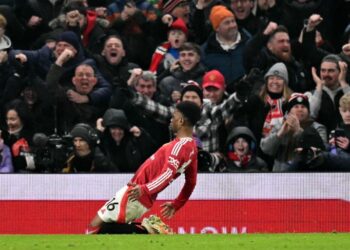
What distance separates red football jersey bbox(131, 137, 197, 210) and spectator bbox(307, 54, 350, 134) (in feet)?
13.2

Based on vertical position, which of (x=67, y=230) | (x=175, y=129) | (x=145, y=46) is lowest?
(x=67, y=230)

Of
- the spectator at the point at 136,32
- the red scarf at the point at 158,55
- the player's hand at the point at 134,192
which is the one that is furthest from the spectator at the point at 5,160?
the player's hand at the point at 134,192

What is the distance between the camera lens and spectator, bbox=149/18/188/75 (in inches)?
651

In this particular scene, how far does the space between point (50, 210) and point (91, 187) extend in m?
0.68

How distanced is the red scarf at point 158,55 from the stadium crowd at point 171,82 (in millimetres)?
26

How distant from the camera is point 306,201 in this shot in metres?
15.2

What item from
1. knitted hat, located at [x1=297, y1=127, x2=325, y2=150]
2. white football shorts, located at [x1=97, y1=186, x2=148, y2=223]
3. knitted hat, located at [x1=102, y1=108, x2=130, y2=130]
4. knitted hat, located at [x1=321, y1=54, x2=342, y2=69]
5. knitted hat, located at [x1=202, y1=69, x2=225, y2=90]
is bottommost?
white football shorts, located at [x1=97, y1=186, x2=148, y2=223]

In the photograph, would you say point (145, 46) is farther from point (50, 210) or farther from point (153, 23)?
point (50, 210)

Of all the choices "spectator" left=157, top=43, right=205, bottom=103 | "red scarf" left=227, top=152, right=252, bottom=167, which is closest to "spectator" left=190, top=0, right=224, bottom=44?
"spectator" left=157, top=43, right=205, bottom=103

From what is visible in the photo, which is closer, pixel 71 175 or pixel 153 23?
pixel 71 175

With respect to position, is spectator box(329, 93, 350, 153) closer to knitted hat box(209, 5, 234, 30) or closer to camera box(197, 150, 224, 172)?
camera box(197, 150, 224, 172)

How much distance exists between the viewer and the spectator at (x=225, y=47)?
16.2 metres

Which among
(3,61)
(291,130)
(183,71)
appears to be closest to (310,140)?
(291,130)
